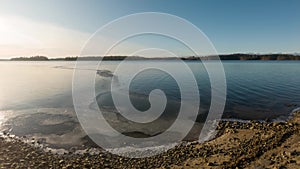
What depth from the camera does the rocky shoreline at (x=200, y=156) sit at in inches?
439

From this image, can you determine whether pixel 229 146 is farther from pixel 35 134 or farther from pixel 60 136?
pixel 35 134

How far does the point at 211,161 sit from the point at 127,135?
657cm

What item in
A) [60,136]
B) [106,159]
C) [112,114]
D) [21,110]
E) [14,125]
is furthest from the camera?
[21,110]

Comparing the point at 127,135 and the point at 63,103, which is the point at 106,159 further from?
the point at 63,103

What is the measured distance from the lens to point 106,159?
Result: 1225cm

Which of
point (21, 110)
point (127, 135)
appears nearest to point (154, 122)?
point (127, 135)

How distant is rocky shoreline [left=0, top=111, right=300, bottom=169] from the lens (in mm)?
11141

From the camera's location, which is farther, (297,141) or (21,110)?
(21,110)

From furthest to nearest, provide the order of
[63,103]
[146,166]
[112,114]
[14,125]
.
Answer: [63,103], [112,114], [14,125], [146,166]

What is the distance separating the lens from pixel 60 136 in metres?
15.9

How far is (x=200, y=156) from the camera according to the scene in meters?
12.2

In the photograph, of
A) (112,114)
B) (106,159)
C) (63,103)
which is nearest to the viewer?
(106,159)

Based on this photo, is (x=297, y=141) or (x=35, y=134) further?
(x=35, y=134)

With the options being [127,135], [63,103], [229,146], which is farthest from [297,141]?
[63,103]
